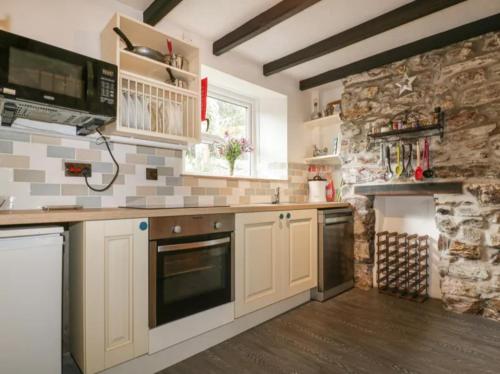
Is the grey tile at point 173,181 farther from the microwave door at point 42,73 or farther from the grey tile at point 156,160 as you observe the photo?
the microwave door at point 42,73

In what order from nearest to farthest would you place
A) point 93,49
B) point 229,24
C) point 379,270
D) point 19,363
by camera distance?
point 19,363 → point 93,49 → point 229,24 → point 379,270

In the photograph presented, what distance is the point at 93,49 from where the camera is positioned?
186 centimetres

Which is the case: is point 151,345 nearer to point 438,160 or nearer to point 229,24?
point 229,24

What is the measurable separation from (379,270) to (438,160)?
3.67ft

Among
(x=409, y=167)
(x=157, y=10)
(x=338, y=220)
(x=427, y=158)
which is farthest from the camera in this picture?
(x=338, y=220)

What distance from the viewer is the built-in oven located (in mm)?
1537

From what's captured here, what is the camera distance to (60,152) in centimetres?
171

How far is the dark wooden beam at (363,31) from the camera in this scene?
1.94 metres

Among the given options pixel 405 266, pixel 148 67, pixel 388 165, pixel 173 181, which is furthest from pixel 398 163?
pixel 148 67

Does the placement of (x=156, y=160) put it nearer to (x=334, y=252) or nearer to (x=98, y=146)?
(x=98, y=146)

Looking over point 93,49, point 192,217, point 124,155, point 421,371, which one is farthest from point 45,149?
point 421,371

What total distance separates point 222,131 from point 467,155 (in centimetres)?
215

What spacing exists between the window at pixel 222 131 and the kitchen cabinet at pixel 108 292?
1.23 meters

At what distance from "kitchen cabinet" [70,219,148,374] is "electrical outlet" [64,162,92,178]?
380mm
